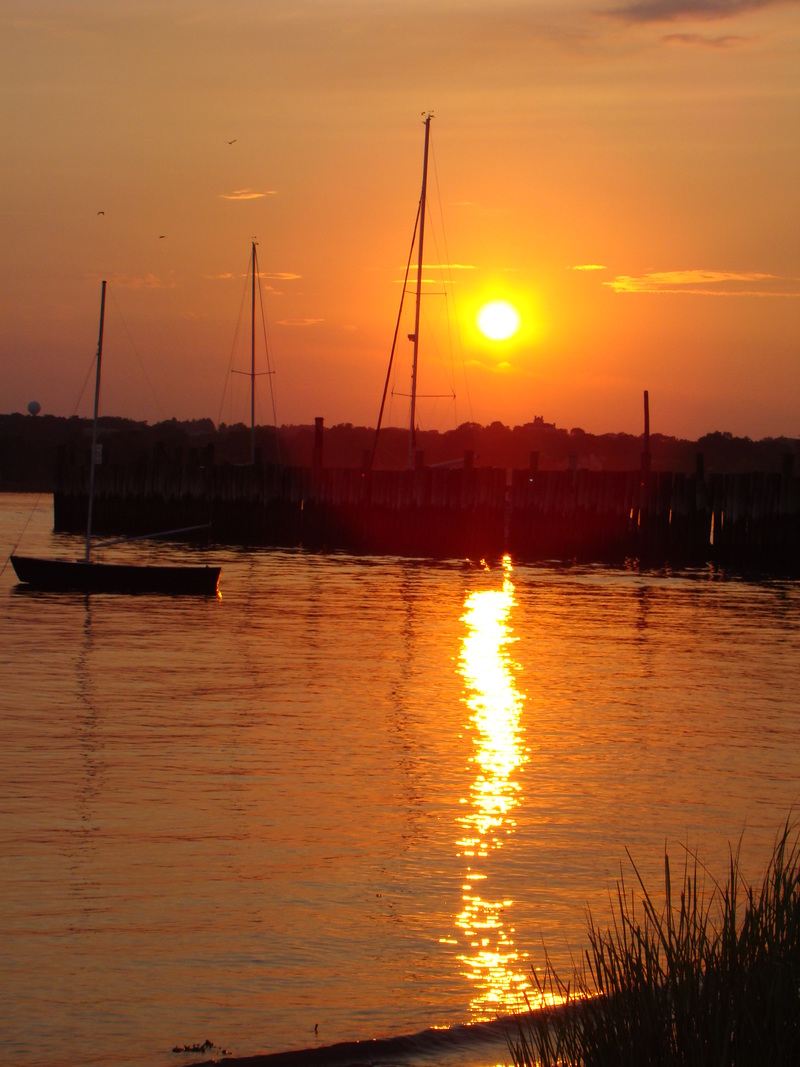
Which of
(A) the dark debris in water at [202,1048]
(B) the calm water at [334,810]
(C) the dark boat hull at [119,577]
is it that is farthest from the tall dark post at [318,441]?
(A) the dark debris in water at [202,1048]

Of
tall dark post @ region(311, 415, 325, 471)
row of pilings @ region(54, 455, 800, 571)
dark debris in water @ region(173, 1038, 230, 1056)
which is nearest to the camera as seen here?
dark debris in water @ region(173, 1038, 230, 1056)

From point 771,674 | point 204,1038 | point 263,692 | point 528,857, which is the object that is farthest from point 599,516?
point 204,1038

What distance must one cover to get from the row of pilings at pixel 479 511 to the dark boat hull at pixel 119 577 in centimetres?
1410

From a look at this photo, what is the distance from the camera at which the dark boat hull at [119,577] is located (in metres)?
24.4

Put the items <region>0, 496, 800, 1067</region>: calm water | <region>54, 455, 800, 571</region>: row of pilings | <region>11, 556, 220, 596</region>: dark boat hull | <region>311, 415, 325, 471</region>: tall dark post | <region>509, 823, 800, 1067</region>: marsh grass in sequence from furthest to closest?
<region>311, 415, 325, 471</region>: tall dark post, <region>54, 455, 800, 571</region>: row of pilings, <region>11, 556, 220, 596</region>: dark boat hull, <region>0, 496, 800, 1067</region>: calm water, <region>509, 823, 800, 1067</region>: marsh grass

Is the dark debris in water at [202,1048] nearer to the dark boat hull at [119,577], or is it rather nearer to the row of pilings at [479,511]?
the dark boat hull at [119,577]

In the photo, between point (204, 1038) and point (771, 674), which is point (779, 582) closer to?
point (771, 674)

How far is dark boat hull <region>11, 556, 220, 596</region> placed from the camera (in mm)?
24391

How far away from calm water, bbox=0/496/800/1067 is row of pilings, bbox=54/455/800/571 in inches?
605

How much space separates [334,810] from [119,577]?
16189mm

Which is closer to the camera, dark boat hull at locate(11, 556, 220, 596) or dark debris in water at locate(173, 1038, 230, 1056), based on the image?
dark debris in water at locate(173, 1038, 230, 1056)

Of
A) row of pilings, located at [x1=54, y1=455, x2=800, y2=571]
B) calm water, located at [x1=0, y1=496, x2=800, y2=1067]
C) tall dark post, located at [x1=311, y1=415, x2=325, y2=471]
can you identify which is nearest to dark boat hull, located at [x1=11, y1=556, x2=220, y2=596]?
calm water, located at [x1=0, y1=496, x2=800, y2=1067]

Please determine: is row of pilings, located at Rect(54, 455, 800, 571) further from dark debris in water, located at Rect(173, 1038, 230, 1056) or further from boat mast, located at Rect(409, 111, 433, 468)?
dark debris in water, located at Rect(173, 1038, 230, 1056)

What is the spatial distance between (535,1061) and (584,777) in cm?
641
